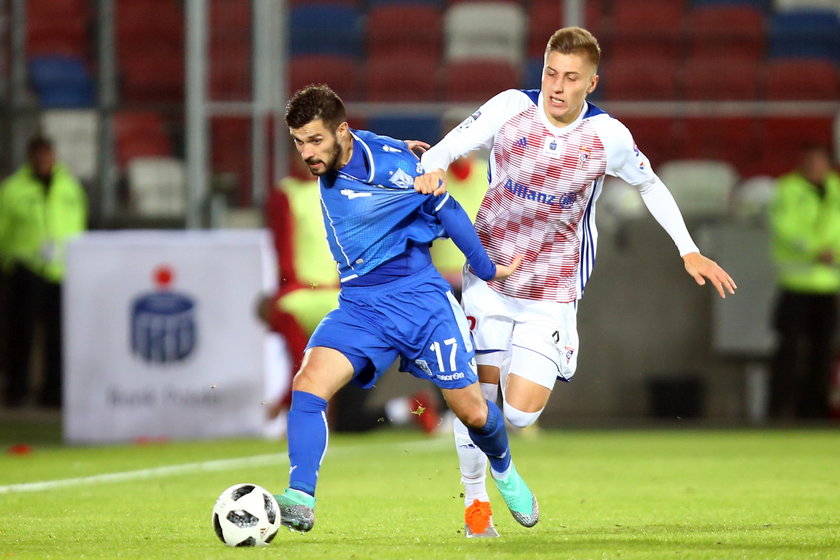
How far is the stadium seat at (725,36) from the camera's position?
12.5 m

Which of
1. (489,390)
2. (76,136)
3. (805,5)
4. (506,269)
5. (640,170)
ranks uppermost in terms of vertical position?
(805,5)

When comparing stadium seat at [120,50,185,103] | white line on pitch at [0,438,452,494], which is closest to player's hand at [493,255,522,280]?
white line on pitch at [0,438,452,494]

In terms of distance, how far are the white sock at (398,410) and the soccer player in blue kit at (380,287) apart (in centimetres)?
558

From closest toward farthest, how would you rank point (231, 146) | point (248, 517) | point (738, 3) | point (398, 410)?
point (248, 517)
point (398, 410)
point (231, 146)
point (738, 3)

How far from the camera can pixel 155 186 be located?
41.6 feet

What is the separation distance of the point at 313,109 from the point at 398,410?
6309 mm

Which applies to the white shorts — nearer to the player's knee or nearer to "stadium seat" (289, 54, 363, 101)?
the player's knee

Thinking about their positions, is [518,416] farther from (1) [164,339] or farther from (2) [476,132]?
(1) [164,339]

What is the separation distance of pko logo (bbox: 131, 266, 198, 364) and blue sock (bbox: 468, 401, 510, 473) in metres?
5.43

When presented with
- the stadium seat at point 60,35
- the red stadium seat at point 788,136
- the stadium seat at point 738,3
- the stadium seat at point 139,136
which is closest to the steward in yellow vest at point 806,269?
the red stadium seat at point 788,136

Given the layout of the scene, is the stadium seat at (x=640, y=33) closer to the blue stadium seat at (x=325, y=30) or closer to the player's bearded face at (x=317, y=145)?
the blue stadium seat at (x=325, y=30)

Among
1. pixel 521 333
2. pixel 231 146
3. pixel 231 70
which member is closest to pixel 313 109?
pixel 521 333

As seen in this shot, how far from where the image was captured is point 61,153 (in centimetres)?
1284

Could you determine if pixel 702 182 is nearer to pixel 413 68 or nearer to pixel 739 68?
pixel 739 68
